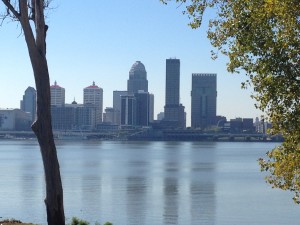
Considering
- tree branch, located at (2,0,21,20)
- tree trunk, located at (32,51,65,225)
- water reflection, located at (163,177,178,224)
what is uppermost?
tree branch, located at (2,0,21,20)

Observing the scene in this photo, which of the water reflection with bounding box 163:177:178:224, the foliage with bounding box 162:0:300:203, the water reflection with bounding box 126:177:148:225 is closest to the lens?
the foliage with bounding box 162:0:300:203

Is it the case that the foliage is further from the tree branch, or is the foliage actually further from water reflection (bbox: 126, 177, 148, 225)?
water reflection (bbox: 126, 177, 148, 225)

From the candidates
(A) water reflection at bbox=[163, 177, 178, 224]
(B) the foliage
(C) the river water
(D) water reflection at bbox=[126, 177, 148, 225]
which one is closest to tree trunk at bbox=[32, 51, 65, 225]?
(B) the foliage

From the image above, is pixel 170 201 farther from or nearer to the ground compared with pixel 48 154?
nearer to the ground

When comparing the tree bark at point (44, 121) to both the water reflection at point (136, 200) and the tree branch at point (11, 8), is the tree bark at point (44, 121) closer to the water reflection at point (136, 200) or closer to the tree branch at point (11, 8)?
the tree branch at point (11, 8)

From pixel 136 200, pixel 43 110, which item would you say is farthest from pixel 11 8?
pixel 136 200

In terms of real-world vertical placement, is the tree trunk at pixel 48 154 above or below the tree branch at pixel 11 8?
below

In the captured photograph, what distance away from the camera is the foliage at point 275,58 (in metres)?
12.0

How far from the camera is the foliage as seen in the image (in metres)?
12.0

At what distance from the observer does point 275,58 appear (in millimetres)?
12031

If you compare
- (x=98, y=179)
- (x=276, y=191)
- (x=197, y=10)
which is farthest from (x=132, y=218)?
(x=98, y=179)

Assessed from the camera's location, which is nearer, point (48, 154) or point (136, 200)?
point (48, 154)

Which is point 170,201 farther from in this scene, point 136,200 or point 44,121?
point 44,121

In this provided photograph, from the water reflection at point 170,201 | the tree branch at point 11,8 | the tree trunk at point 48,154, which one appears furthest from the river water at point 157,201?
the tree branch at point 11,8
